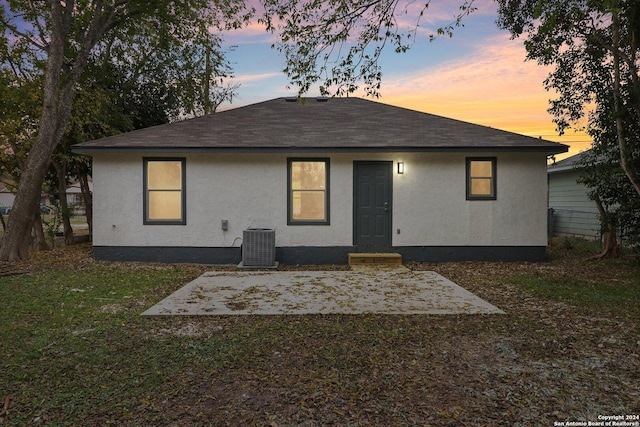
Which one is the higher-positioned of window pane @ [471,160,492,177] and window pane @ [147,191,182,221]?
window pane @ [471,160,492,177]

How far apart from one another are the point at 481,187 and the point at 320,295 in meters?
5.53

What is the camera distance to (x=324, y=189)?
954cm

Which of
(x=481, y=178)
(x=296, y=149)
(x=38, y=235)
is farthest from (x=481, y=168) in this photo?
(x=38, y=235)

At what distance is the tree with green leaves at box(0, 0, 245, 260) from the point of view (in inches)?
364

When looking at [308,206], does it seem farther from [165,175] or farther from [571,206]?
[571,206]

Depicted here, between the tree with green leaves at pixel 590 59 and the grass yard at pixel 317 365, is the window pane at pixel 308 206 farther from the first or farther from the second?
the tree with green leaves at pixel 590 59

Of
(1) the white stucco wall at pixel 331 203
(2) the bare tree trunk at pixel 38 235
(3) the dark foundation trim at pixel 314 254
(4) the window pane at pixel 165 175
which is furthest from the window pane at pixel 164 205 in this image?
(2) the bare tree trunk at pixel 38 235

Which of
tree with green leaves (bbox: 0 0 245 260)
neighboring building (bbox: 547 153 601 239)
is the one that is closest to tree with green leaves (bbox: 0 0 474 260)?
tree with green leaves (bbox: 0 0 245 260)

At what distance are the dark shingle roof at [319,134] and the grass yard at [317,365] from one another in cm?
420

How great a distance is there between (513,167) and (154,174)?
8.46 metres

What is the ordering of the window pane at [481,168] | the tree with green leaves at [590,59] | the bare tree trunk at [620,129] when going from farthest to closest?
1. the window pane at [481,168]
2. the bare tree trunk at [620,129]
3. the tree with green leaves at [590,59]

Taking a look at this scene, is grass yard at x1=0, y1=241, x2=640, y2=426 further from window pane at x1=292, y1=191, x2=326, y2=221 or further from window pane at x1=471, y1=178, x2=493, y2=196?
window pane at x1=292, y1=191, x2=326, y2=221

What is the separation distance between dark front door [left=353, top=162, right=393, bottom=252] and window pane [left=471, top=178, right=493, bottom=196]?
2002 millimetres

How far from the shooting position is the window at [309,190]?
31.2 ft
